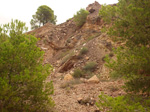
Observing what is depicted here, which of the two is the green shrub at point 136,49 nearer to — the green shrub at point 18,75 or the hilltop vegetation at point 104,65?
the hilltop vegetation at point 104,65

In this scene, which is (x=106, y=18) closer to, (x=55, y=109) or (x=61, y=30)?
(x=55, y=109)

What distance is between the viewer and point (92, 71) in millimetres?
11156

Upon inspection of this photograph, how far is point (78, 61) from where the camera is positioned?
1308 cm

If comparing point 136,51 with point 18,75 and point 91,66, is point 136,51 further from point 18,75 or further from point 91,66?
point 91,66

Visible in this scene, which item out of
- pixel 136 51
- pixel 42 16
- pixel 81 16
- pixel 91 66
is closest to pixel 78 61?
pixel 91 66

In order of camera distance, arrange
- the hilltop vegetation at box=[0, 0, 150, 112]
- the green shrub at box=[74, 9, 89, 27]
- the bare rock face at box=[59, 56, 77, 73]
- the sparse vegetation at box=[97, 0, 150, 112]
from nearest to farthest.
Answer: the hilltop vegetation at box=[0, 0, 150, 112] → the sparse vegetation at box=[97, 0, 150, 112] → the bare rock face at box=[59, 56, 77, 73] → the green shrub at box=[74, 9, 89, 27]

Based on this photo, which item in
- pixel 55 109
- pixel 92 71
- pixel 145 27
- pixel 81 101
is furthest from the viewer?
pixel 92 71

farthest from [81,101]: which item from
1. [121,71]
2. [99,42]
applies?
[99,42]

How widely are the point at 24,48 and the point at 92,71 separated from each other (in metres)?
8.17

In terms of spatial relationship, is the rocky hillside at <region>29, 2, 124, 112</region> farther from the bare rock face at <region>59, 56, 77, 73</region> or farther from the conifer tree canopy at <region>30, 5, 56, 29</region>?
the conifer tree canopy at <region>30, 5, 56, 29</region>

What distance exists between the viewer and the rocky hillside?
241 inches

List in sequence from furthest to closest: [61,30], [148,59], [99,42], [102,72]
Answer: [61,30] → [99,42] → [102,72] → [148,59]

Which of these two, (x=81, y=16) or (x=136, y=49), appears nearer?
(x=136, y=49)

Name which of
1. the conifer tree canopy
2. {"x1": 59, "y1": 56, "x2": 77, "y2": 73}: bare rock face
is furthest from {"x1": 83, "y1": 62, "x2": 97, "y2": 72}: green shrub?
the conifer tree canopy
